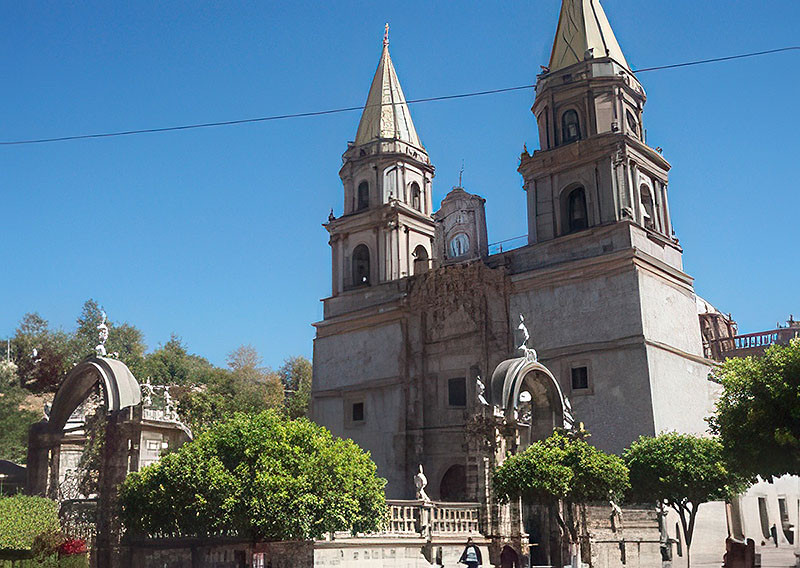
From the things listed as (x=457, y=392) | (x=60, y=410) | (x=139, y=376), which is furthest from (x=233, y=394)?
(x=60, y=410)

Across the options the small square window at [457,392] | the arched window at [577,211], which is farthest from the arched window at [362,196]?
the arched window at [577,211]

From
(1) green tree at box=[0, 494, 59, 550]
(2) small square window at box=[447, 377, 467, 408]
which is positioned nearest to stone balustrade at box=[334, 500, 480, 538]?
(1) green tree at box=[0, 494, 59, 550]

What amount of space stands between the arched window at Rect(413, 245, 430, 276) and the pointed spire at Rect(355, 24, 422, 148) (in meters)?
5.92

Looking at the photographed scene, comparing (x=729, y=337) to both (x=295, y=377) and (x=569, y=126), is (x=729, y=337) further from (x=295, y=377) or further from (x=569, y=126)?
(x=295, y=377)

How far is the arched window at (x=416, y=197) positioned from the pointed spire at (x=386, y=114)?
244 cm

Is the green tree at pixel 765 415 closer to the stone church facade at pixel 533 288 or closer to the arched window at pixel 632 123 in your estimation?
the stone church facade at pixel 533 288

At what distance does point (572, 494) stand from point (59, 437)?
1621cm

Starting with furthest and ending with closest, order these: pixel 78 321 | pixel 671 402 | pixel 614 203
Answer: pixel 78 321, pixel 614 203, pixel 671 402

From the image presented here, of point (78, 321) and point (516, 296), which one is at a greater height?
point (78, 321)

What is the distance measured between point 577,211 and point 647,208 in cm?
316

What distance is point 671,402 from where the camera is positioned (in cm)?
3120

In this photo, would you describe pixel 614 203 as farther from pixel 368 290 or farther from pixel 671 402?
pixel 368 290

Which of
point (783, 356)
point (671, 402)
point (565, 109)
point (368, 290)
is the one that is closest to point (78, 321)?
point (368, 290)

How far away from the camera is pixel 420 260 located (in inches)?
1615
